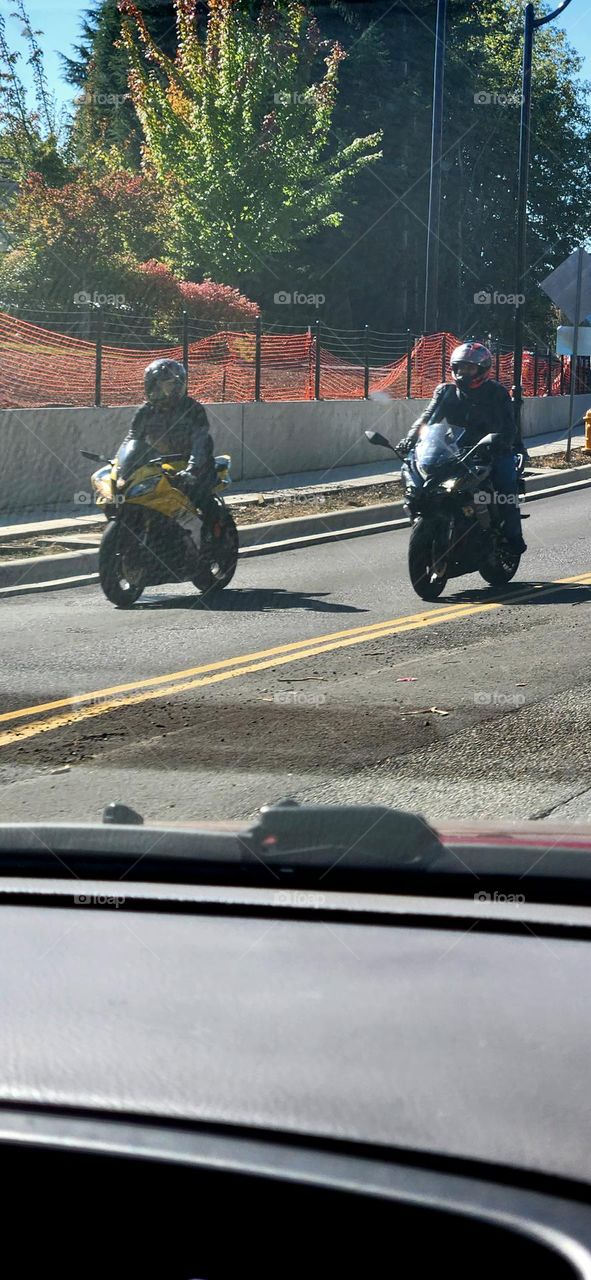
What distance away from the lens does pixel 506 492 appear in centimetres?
1175

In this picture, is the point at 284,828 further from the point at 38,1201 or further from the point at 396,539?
the point at 396,539

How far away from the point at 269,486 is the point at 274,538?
5126 millimetres

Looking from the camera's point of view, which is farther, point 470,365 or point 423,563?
point 470,365

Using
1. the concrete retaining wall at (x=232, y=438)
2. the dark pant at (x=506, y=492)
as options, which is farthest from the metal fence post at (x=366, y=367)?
the dark pant at (x=506, y=492)

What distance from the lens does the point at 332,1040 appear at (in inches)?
75.4

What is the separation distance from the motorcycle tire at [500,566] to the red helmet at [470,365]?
1.28m

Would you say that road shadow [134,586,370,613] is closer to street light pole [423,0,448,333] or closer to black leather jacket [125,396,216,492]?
black leather jacket [125,396,216,492]

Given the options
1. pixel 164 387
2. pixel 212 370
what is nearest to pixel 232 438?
pixel 212 370

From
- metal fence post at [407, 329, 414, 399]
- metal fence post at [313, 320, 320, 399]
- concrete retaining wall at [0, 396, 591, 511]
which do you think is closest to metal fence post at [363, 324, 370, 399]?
concrete retaining wall at [0, 396, 591, 511]

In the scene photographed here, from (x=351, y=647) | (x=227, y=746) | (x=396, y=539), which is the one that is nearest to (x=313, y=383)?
(x=396, y=539)

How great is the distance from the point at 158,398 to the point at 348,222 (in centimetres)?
3768

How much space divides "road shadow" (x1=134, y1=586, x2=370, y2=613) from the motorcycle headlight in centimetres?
91

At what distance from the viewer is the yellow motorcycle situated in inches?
429

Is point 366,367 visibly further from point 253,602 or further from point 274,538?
point 253,602
